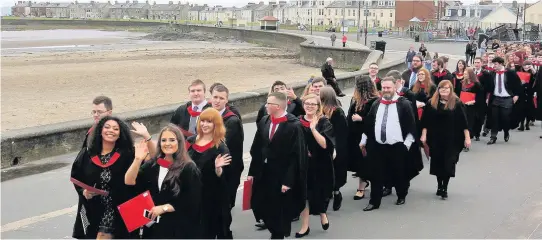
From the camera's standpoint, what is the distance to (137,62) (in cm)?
4231

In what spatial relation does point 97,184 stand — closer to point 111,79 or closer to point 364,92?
point 364,92

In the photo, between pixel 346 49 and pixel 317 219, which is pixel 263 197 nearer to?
pixel 317 219

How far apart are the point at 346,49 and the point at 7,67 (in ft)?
62.0

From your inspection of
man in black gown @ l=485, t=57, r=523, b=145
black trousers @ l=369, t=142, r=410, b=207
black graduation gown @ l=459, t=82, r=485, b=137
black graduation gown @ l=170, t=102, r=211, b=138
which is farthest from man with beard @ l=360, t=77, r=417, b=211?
man in black gown @ l=485, t=57, r=523, b=145

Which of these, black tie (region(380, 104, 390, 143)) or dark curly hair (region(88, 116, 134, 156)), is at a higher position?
dark curly hair (region(88, 116, 134, 156))

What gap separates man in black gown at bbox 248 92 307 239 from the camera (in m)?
6.68

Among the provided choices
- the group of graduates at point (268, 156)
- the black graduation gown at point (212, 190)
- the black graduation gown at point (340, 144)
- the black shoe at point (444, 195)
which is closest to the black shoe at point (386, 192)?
the group of graduates at point (268, 156)

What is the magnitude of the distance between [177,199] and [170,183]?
149 mm

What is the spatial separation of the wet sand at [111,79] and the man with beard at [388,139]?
10752 mm

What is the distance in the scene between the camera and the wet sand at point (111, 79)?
20594mm

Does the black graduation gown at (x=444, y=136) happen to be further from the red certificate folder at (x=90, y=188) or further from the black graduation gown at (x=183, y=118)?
the red certificate folder at (x=90, y=188)

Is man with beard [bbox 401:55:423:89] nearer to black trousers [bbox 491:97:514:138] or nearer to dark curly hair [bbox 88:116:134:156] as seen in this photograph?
black trousers [bbox 491:97:514:138]

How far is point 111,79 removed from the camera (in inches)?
1221

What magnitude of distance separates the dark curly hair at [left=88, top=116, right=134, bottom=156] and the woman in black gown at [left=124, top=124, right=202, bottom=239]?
213mm
